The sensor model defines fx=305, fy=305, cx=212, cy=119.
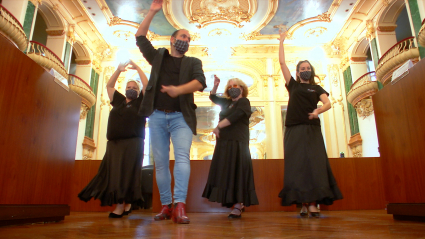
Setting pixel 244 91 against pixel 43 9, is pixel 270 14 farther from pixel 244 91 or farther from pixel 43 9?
pixel 244 91

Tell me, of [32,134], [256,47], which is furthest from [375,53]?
[32,134]

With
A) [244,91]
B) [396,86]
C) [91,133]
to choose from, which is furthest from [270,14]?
[396,86]

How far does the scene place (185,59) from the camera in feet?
7.22

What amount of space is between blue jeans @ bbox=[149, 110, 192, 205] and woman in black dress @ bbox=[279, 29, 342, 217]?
3.05 feet

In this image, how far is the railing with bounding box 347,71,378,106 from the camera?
9.40 meters

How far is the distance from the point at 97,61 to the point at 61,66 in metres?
3.11

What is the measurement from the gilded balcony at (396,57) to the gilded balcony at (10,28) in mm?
8969

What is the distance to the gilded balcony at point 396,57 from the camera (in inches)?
299

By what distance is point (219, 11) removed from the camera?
10289mm

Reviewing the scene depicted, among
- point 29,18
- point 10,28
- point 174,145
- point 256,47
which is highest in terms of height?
point 256,47

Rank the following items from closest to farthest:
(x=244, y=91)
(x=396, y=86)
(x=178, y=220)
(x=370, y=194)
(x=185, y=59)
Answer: (x=178, y=220) → (x=396, y=86) → (x=185, y=59) → (x=244, y=91) → (x=370, y=194)

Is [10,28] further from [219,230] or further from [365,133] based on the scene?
[365,133]

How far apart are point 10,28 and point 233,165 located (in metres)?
6.00

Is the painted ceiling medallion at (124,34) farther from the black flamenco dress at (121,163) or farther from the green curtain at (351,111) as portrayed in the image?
the black flamenco dress at (121,163)
